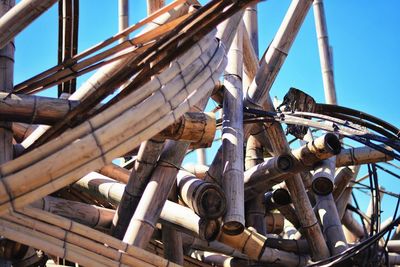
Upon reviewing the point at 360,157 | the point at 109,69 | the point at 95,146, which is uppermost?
the point at 360,157

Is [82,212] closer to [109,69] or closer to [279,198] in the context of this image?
[109,69]

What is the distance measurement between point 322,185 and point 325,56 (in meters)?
5.03

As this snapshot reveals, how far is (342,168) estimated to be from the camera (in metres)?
11.4

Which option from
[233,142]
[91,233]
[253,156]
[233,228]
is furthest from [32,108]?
[253,156]

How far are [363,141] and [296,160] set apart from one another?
53.7 inches

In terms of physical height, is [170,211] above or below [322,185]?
below

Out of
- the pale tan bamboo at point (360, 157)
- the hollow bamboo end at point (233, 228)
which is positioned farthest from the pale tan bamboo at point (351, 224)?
the hollow bamboo end at point (233, 228)

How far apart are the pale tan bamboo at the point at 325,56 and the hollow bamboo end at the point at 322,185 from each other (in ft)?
14.6

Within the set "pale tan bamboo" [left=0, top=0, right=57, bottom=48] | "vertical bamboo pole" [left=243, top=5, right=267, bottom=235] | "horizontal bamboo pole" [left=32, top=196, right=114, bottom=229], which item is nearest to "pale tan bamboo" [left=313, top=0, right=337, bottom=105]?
"vertical bamboo pole" [left=243, top=5, right=267, bottom=235]

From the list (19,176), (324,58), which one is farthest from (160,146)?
(324,58)

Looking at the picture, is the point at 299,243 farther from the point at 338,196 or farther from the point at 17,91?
the point at 17,91

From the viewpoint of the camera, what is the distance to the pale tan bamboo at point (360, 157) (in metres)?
10.1

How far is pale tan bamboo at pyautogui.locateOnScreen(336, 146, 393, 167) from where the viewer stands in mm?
10117

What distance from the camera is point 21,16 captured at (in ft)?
19.8
